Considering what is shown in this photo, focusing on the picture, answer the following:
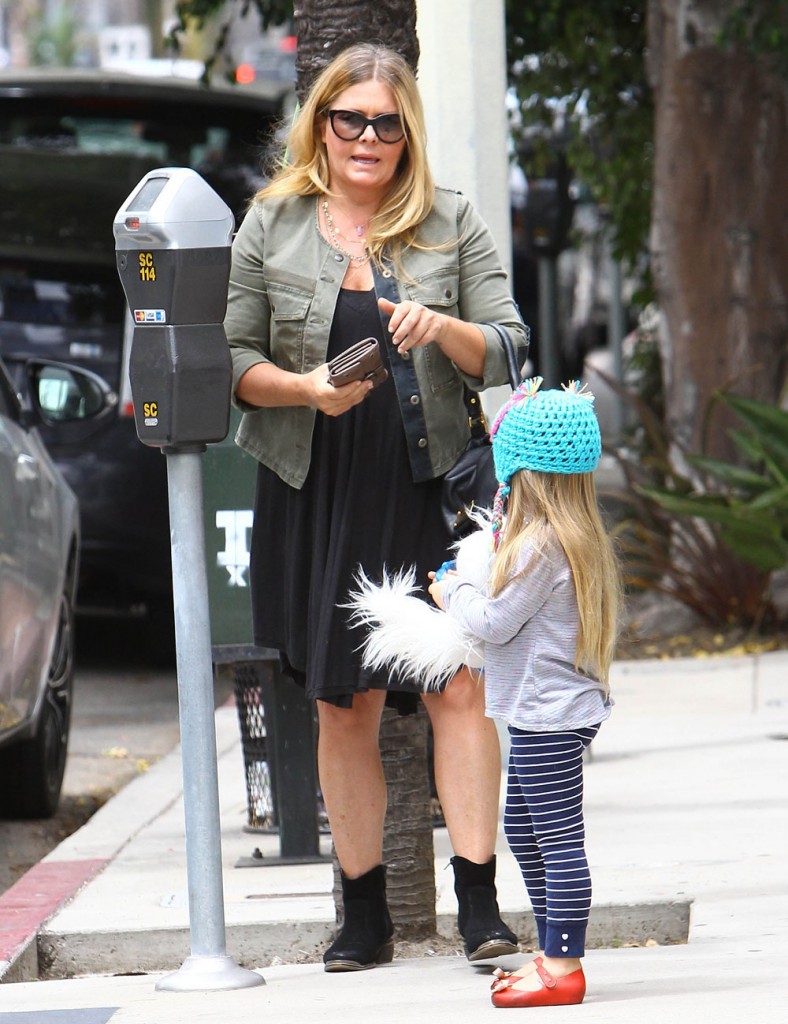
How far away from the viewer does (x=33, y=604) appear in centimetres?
585

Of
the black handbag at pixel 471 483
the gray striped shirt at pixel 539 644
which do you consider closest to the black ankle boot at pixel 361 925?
the gray striped shirt at pixel 539 644

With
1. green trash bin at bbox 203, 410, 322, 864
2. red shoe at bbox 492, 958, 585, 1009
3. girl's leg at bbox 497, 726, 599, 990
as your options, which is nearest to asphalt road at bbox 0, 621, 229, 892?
green trash bin at bbox 203, 410, 322, 864

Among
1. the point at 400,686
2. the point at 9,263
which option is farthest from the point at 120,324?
the point at 400,686

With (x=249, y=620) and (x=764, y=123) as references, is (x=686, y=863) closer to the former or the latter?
(x=249, y=620)

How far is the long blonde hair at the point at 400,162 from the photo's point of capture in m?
3.79

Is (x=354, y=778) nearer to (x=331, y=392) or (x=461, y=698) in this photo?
(x=461, y=698)

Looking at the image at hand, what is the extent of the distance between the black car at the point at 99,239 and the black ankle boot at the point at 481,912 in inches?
193

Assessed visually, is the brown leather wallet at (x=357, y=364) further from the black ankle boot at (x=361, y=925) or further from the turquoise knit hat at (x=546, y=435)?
the black ankle boot at (x=361, y=925)

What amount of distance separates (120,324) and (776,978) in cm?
579

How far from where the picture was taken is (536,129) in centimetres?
1280

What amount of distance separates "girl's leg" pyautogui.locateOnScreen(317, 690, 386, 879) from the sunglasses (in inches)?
44.3

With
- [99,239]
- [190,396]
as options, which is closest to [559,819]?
[190,396]

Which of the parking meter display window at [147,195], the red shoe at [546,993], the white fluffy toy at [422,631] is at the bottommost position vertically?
the red shoe at [546,993]

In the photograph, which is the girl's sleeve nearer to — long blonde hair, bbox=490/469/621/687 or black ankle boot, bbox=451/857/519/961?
long blonde hair, bbox=490/469/621/687
